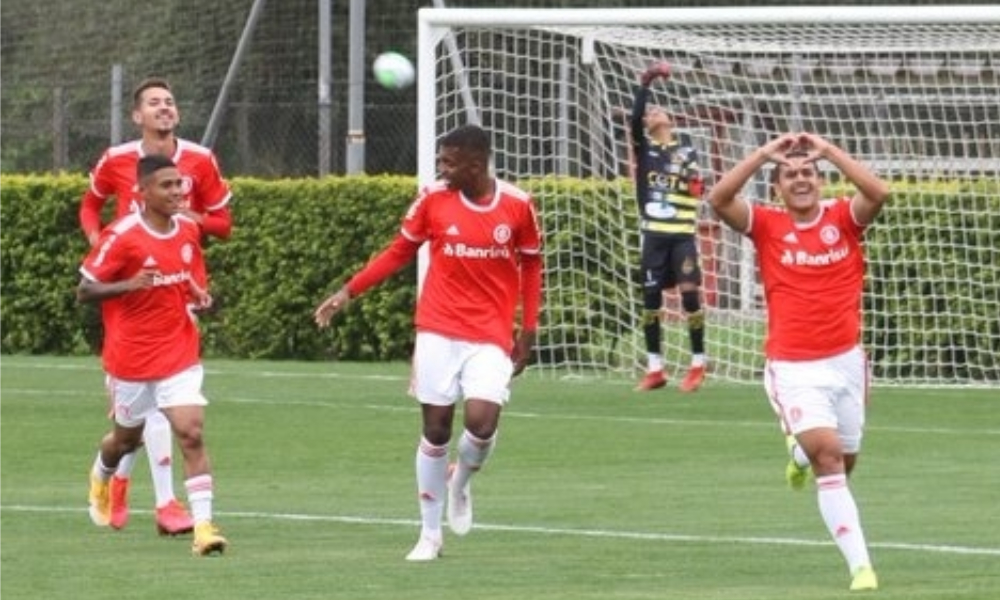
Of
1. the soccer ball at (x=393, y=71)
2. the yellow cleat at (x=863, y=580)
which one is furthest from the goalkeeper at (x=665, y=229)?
the yellow cleat at (x=863, y=580)

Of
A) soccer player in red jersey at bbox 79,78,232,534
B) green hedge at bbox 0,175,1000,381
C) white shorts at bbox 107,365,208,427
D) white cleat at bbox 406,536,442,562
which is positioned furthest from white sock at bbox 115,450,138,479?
green hedge at bbox 0,175,1000,381

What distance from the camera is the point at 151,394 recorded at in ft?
47.3

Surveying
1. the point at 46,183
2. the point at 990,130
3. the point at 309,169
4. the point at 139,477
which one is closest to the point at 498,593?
the point at 139,477

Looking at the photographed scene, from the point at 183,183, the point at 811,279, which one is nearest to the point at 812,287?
the point at 811,279

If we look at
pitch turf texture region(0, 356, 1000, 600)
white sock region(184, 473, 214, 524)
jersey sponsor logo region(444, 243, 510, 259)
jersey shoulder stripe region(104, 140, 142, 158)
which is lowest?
pitch turf texture region(0, 356, 1000, 600)

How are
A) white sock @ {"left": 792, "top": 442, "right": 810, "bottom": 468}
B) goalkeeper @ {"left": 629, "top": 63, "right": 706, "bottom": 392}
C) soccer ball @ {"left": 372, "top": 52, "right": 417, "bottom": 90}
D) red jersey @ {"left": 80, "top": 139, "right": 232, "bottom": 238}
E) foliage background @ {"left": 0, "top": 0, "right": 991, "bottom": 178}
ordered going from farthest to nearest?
foliage background @ {"left": 0, "top": 0, "right": 991, "bottom": 178}, soccer ball @ {"left": 372, "top": 52, "right": 417, "bottom": 90}, goalkeeper @ {"left": 629, "top": 63, "right": 706, "bottom": 392}, red jersey @ {"left": 80, "top": 139, "right": 232, "bottom": 238}, white sock @ {"left": 792, "top": 442, "right": 810, "bottom": 468}

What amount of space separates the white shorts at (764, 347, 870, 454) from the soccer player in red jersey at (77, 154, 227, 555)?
286 cm

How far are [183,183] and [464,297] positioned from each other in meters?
1.92

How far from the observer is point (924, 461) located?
18125mm

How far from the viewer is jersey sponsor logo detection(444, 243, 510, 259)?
1383 cm

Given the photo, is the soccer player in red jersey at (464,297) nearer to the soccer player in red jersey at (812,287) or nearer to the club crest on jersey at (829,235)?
the soccer player in red jersey at (812,287)

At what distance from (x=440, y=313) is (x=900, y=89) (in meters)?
12.2

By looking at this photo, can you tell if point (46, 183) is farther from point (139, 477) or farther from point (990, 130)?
point (139, 477)

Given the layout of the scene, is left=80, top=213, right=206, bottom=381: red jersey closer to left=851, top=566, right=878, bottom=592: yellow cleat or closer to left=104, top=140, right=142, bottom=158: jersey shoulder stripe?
left=104, top=140, right=142, bottom=158: jersey shoulder stripe
